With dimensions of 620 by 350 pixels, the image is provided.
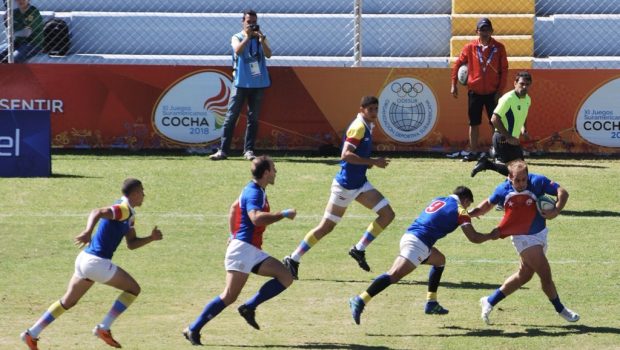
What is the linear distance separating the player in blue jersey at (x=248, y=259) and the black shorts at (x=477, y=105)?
9.71m

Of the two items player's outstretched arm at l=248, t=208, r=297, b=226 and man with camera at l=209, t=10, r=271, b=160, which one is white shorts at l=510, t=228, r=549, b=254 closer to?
player's outstretched arm at l=248, t=208, r=297, b=226

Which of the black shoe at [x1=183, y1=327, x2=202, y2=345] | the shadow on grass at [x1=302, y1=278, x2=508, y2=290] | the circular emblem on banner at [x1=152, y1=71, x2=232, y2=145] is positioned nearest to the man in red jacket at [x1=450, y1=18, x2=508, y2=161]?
the circular emblem on banner at [x1=152, y1=71, x2=232, y2=145]

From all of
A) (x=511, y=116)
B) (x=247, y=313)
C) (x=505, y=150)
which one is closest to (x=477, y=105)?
(x=505, y=150)

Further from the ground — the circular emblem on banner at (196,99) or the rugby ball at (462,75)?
the rugby ball at (462,75)

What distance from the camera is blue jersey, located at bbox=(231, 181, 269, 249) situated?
1194cm

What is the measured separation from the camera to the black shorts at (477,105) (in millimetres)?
21266

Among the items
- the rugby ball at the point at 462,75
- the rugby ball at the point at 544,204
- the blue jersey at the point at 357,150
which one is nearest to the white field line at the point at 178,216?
the blue jersey at the point at 357,150

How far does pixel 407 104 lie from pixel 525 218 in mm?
9560

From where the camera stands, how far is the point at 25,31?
2323 centimetres

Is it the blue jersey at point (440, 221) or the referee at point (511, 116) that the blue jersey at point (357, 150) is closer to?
the blue jersey at point (440, 221)

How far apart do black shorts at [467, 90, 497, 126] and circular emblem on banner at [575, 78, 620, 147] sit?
168 cm

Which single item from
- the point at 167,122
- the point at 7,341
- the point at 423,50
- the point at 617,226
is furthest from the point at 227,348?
the point at 423,50

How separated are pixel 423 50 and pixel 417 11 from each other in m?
1.02

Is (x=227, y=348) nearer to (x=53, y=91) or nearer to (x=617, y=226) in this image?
(x=617, y=226)
